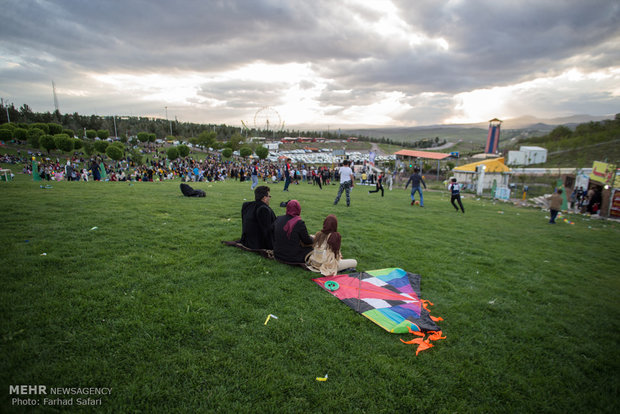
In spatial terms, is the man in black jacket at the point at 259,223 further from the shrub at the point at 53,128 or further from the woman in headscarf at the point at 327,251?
Answer: the shrub at the point at 53,128

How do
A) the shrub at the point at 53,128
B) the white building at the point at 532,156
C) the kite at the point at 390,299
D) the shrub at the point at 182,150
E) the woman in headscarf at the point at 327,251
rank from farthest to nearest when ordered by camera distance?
the shrub at the point at 53,128 < the shrub at the point at 182,150 < the white building at the point at 532,156 < the woman in headscarf at the point at 327,251 < the kite at the point at 390,299

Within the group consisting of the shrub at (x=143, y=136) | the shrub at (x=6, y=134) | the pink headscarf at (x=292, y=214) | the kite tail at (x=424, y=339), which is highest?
the shrub at (x=143, y=136)

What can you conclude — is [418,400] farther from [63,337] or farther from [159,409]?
[63,337]

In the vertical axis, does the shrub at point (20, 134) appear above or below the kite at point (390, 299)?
above

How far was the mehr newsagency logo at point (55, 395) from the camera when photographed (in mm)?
2195

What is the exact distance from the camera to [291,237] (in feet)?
17.4

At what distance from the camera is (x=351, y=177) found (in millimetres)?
12883

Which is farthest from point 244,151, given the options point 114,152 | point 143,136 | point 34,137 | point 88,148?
point 34,137

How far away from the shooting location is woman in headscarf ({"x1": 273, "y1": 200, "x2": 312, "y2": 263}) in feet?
17.1

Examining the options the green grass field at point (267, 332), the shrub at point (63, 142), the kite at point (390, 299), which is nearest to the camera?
the green grass field at point (267, 332)

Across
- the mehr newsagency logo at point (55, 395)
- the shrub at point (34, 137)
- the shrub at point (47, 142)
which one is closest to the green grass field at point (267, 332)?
the mehr newsagency logo at point (55, 395)

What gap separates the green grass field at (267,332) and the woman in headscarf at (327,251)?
0.29 metres

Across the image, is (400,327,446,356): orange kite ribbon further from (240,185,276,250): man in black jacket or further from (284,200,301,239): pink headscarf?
(240,185,276,250): man in black jacket

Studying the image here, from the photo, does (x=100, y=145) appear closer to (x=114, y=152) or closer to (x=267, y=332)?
(x=114, y=152)
